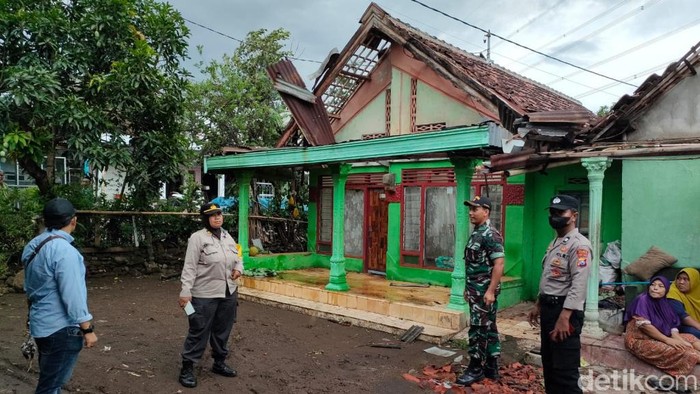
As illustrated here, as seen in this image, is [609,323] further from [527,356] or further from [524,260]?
[524,260]

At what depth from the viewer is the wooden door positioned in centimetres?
1038

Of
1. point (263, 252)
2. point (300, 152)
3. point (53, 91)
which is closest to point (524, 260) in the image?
point (300, 152)

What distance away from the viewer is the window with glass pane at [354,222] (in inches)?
426

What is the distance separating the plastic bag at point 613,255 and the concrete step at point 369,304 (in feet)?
7.46

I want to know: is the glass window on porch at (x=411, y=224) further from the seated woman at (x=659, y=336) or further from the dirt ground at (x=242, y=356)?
the seated woman at (x=659, y=336)

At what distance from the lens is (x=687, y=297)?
18.2 feet

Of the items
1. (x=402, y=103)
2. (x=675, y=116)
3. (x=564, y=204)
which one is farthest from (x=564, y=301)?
(x=402, y=103)

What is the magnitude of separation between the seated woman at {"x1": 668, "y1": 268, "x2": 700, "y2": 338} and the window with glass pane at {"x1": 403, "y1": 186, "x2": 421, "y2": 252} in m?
4.75

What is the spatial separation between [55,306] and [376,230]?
25.4 ft

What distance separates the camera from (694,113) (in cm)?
624

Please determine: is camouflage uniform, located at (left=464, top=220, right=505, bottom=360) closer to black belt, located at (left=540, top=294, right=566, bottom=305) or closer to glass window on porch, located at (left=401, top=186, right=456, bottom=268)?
black belt, located at (left=540, top=294, right=566, bottom=305)

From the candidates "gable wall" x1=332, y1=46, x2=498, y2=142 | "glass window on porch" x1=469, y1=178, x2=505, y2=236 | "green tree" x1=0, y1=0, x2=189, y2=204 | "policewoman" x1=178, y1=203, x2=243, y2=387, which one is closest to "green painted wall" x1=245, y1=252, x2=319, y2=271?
"green tree" x1=0, y1=0, x2=189, y2=204

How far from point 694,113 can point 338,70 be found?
632 centimetres

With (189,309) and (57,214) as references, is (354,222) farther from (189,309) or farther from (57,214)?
(57,214)
